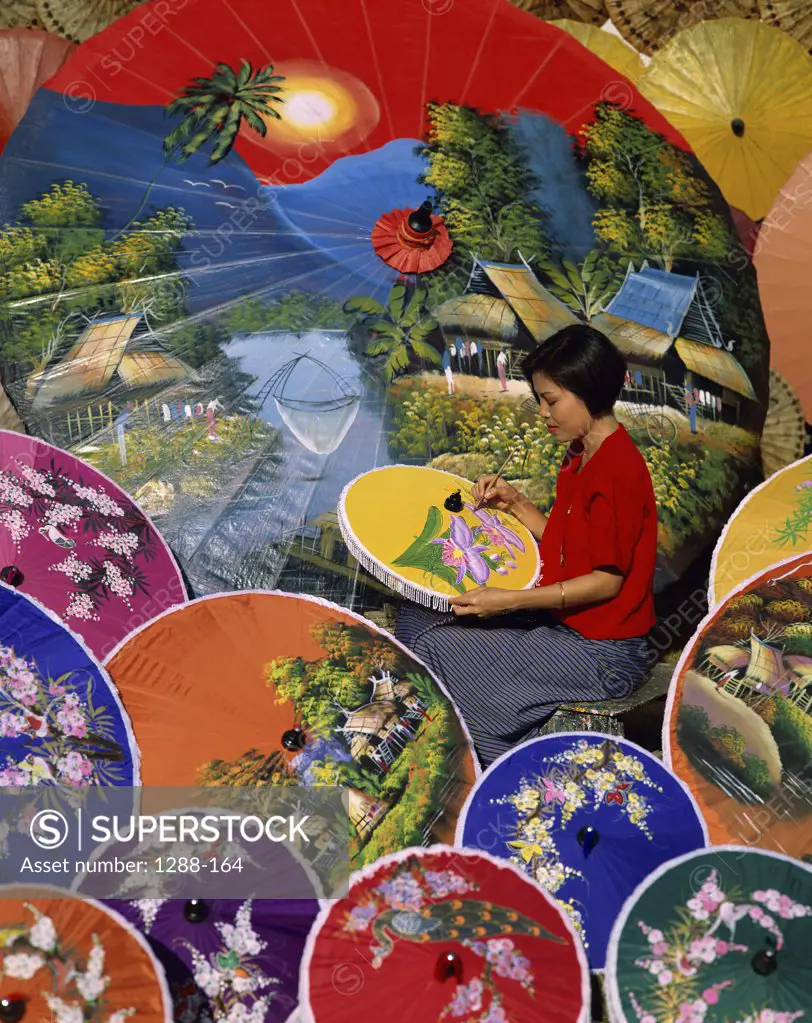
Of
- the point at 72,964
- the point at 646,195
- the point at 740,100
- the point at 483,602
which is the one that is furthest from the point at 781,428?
the point at 72,964

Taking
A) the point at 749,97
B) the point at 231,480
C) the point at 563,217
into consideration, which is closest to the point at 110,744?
the point at 231,480

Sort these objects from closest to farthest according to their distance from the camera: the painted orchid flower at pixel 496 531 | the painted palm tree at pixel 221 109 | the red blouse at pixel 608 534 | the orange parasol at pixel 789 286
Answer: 1. the red blouse at pixel 608 534
2. the painted orchid flower at pixel 496 531
3. the painted palm tree at pixel 221 109
4. the orange parasol at pixel 789 286

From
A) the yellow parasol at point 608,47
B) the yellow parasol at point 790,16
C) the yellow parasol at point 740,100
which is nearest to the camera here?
the yellow parasol at point 740,100

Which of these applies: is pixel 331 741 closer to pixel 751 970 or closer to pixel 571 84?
pixel 751 970

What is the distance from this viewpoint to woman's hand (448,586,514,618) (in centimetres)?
356

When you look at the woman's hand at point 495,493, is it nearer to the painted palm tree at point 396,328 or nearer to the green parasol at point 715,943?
the painted palm tree at point 396,328

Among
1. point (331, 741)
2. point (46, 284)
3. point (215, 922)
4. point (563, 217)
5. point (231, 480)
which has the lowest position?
point (215, 922)

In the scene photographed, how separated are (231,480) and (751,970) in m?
Answer: 2.07

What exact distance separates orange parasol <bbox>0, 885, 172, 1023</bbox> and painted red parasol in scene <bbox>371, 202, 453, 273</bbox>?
220cm

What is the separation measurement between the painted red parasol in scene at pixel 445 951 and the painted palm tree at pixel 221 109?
245 centimetres

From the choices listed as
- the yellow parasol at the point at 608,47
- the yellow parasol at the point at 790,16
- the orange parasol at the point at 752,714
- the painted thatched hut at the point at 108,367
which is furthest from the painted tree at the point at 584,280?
the yellow parasol at the point at 790,16

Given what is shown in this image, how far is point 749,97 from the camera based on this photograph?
5.63m

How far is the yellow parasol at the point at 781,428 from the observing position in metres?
5.05

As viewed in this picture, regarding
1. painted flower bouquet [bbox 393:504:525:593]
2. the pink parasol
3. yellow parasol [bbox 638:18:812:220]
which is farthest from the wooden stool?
yellow parasol [bbox 638:18:812:220]
